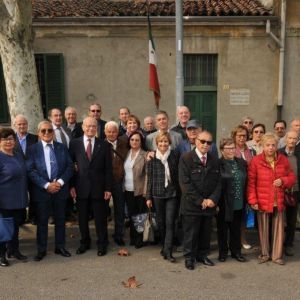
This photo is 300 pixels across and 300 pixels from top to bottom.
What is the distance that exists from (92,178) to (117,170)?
440mm

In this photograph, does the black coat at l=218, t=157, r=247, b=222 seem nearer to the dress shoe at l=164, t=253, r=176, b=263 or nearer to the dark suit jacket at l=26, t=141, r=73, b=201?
the dress shoe at l=164, t=253, r=176, b=263

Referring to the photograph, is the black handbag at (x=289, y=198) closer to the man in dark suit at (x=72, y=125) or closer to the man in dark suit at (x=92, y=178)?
the man in dark suit at (x=92, y=178)

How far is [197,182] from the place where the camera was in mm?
4891

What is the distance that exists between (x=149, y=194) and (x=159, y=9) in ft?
26.0

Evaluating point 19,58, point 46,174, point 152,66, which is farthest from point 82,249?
point 152,66

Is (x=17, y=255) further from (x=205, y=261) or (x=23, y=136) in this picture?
(x=205, y=261)

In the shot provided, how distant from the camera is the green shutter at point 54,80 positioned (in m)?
11.5

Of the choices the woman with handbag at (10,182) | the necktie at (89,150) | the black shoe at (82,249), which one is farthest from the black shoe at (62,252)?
the necktie at (89,150)

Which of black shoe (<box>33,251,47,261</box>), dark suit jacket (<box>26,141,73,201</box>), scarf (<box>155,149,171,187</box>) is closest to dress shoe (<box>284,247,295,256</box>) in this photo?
scarf (<box>155,149,171,187</box>)

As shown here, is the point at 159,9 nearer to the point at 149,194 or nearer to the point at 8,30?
the point at 8,30

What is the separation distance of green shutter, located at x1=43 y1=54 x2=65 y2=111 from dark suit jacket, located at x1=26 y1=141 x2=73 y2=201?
6.64 meters

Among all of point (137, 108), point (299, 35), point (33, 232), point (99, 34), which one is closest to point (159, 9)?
point (99, 34)

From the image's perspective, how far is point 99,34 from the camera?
11.4m

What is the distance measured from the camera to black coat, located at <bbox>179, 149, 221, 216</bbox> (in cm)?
488
